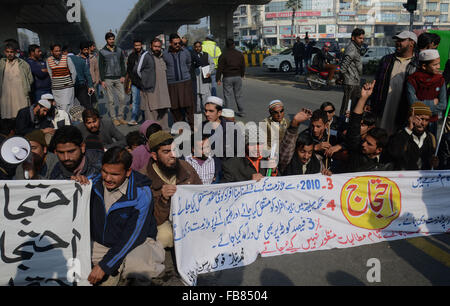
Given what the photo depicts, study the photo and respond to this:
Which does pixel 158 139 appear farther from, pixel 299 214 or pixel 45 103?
pixel 45 103

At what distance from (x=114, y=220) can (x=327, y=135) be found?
3.03m

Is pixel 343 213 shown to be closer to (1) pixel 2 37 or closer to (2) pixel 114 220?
(2) pixel 114 220

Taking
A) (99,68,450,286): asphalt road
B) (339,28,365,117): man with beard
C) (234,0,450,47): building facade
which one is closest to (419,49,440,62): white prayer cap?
(99,68,450,286): asphalt road

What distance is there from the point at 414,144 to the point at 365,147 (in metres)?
0.66

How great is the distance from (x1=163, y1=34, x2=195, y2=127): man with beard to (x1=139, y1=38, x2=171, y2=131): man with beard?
0.11m

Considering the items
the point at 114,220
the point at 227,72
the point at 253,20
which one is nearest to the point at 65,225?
the point at 114,220

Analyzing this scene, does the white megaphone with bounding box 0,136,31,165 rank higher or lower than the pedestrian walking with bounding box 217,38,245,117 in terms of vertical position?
lower

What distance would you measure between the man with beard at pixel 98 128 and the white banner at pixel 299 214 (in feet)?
6.82

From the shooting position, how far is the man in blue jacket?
10.4 feet

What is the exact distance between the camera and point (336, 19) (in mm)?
116750

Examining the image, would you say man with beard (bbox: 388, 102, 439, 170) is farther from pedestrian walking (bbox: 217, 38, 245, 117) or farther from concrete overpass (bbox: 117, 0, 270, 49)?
concrete overpass (bbox: 117, 0, 270, 49)

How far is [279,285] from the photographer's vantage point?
331 cm

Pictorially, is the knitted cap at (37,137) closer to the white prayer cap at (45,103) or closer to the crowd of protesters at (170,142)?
the crowd of protesters at (170,142)

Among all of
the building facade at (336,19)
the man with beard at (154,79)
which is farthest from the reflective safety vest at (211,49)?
the building facade at (336,19)
